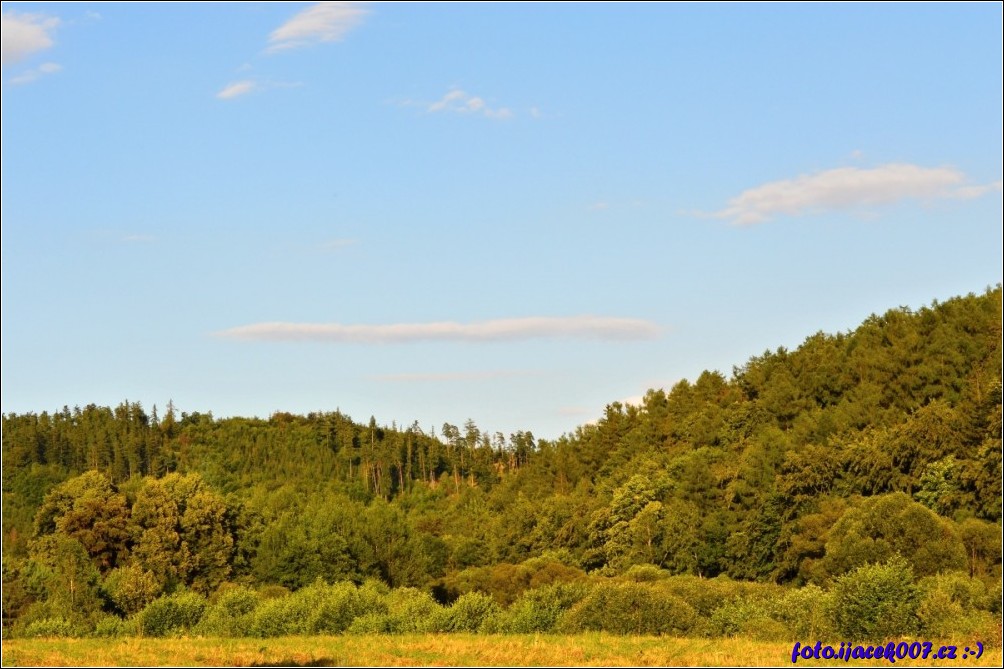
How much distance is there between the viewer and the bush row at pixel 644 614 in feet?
114

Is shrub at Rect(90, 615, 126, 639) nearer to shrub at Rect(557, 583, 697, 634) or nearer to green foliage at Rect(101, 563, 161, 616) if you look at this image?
shrub at Rect(557, 583, 697, 634)

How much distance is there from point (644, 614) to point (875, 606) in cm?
691

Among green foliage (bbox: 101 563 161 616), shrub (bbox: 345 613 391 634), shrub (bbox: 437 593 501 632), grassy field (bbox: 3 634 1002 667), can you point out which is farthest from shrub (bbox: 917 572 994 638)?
green foliage (bbox: 101 563 161 616)

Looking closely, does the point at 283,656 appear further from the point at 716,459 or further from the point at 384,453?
the point at 384,453

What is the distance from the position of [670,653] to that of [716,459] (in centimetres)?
8080

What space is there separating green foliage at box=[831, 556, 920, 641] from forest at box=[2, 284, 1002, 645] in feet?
0.20

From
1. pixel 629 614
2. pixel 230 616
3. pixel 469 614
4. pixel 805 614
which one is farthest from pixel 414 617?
pixel 805 614

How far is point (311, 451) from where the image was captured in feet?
595

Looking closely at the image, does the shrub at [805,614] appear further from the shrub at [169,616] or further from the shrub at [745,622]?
the shrub at [169,616]

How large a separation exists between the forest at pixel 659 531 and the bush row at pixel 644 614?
100mm

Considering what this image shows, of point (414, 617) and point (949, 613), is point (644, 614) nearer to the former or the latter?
point (414, 617)

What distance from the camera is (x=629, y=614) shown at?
37500mm

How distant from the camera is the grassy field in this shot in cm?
2658

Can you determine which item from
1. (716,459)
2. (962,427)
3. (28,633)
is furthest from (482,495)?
(28,633)
